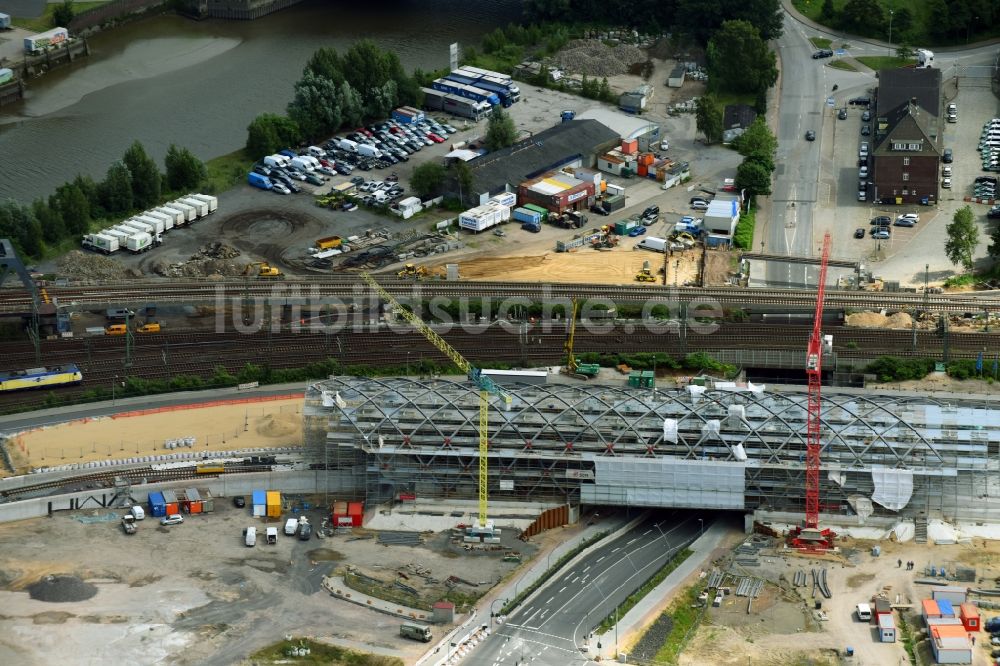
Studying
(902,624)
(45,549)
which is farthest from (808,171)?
(45,549)

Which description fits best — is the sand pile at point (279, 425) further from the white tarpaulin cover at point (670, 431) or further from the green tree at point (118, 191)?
the green tree at point (118, 191)

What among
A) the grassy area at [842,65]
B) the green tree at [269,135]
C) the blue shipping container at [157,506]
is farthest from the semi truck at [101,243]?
the grassy area at [842,65]

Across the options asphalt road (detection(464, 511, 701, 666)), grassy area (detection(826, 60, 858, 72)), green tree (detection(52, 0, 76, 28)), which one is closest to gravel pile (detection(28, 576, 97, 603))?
asphalt road (detection(464, 511, 701, 666))

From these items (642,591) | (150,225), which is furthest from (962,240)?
(150,225)

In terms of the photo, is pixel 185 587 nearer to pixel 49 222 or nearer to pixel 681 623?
pixel 681 623

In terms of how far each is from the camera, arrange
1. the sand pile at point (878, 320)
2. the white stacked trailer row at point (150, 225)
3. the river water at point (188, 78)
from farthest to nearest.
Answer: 1. the river water at point (188, 78)
2. the white stacked trailer row at point (150, 225)
3. the sand pile at point (878, 320)

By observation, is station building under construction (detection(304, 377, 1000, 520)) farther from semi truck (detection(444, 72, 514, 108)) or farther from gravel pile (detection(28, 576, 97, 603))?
semi truck (detection(444, 72, 514, 108))

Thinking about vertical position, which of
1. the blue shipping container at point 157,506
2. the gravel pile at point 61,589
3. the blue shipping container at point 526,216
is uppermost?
the blue shipping container at point 526,216
